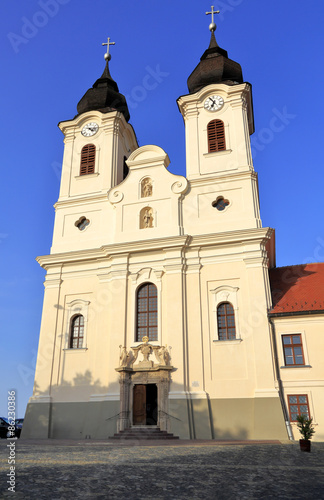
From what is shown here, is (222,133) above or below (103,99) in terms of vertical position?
below

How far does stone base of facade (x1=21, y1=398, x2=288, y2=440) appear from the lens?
1543 centimetres

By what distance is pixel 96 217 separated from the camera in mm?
22031

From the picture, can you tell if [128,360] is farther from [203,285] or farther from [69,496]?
[69,496]

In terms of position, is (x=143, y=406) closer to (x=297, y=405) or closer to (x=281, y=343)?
(x=297, y=405)

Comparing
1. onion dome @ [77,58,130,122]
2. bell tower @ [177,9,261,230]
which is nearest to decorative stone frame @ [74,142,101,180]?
onion dome @ [77,58,130,122]

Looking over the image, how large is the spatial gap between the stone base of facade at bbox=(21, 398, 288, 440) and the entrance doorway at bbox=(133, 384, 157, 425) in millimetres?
856

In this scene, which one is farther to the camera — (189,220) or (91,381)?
(189,220)

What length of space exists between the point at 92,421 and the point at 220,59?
20627 mm

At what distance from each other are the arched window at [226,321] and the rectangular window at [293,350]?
2.12 m

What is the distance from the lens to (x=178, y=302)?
59.9 ft

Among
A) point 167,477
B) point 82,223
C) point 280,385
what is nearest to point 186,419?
point 280,385

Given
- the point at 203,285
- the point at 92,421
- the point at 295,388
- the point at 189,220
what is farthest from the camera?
the point at 189,220

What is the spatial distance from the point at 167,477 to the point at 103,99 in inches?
922

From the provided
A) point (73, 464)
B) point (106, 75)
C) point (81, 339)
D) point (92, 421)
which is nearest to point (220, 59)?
point (106, 75)
